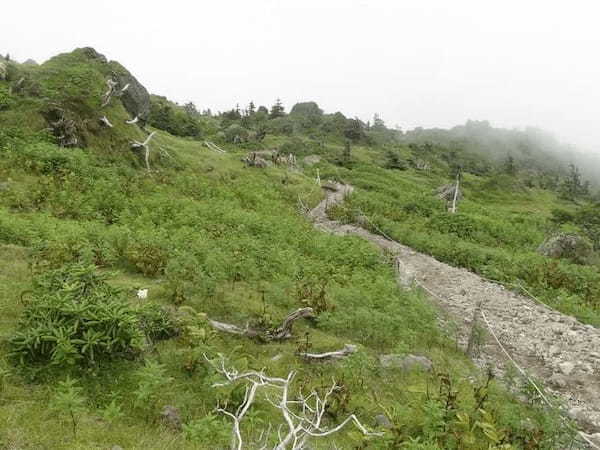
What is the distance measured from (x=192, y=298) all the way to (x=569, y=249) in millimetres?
22430

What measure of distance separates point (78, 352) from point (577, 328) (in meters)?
14.4

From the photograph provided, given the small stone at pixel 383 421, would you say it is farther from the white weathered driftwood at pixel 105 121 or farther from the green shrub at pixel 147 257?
the white weathered driftwood at pixel 105 121

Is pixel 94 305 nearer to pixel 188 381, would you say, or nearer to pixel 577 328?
pixel 188 381

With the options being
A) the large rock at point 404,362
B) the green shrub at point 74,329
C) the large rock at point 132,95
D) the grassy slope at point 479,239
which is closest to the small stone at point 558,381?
the large rock at point 404,362

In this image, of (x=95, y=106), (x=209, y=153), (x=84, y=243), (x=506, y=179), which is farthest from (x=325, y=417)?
(x=506, y=179)

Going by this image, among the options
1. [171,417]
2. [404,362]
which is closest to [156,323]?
[171,417]

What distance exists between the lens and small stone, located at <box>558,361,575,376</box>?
428 inches

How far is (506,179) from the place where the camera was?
60438 mm

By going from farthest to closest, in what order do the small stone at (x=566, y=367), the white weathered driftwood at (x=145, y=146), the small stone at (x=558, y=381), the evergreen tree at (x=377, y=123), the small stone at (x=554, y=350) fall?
the evergreen tree at (x=377, y=123) → the white weathered driftwood at (x=145, y=146) → the small stone at (x=554, y=350) → the small stone at (x=566, y=367) → the small stone at (x=558, y=381)

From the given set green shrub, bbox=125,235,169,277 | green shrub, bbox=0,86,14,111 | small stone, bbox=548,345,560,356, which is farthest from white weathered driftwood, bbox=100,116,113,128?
small stone, bbox=548,345,560,356

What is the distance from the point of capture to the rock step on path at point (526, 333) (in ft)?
33.3

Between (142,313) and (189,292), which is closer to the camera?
(142,313)

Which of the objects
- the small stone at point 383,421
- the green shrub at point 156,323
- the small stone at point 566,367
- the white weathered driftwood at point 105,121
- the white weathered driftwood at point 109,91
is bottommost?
the small stone at point 566,367

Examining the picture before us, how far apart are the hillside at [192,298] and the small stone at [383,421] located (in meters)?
0.03
